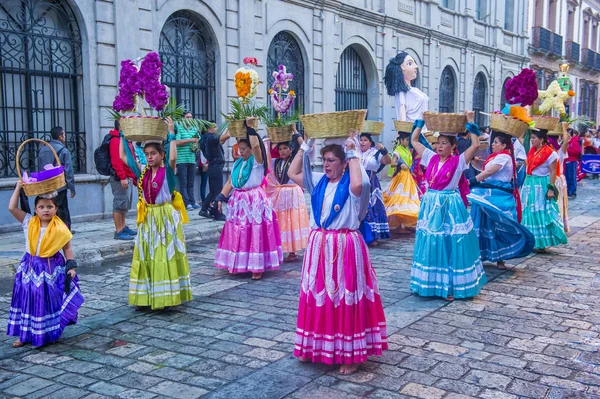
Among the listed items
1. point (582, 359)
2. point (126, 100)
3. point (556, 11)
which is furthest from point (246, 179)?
point (556, 11)

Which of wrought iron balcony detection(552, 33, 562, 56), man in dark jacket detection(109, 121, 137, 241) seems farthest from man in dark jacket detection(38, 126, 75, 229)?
wrought iron balcony detection(552, 33, 562, 56)

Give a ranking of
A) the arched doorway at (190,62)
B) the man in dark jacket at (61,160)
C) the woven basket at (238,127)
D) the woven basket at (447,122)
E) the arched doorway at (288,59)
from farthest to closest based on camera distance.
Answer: the arched doorway at (288,59) < the arched doorway at (190,62) < the man in dark jacket at (61,160) < the woven basket at (238,127) < the woven basket at (447,122)

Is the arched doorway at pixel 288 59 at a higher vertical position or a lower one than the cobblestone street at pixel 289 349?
higher

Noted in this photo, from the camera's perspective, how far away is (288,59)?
16031 mm

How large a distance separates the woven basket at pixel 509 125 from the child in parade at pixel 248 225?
273 cm

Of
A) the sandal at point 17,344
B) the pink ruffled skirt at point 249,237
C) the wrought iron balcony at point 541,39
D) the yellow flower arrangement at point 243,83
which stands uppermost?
the wrought iron balcony at point 541,39

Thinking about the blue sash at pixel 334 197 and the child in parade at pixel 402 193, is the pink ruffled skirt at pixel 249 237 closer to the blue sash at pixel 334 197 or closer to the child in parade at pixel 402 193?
the blue sash at pixel 334 197

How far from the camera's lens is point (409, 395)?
4.03 meters

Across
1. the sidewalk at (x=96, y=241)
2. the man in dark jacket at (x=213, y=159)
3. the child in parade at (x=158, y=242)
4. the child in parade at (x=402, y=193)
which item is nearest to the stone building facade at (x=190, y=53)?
the sidewalk at (x=96, y=241)

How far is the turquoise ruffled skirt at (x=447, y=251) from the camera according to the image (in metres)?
6.28

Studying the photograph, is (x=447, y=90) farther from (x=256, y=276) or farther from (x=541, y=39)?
(x=256, y=276)

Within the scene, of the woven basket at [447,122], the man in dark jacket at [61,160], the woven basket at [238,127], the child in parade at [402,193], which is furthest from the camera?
the child in parade at [402,193]

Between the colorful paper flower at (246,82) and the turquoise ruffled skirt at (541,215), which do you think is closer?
the colorful paper flower at (246,82)

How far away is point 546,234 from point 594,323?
3.45 metres
